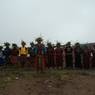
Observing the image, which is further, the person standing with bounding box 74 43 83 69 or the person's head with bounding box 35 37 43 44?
the person standing with bounding box 74 43 83 69

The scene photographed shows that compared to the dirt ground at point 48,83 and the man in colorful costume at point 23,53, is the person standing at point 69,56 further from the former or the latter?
the dirt ground at point 48,83

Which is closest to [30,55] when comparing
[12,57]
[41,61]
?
[12,57]

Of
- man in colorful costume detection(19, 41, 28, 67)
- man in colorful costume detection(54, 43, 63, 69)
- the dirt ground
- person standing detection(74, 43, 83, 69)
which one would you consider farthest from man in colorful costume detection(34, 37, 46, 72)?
person standing detection(74, 43, 83, 69)

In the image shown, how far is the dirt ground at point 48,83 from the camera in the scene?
1580 cm

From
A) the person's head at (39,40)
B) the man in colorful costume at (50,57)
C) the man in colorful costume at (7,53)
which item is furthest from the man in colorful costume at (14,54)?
the person's head at (39,40)

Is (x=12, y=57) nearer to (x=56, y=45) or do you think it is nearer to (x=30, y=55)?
(x=30, y=55)

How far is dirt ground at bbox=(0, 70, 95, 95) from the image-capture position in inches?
622

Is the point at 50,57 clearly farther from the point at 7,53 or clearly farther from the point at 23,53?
the point at 7,53

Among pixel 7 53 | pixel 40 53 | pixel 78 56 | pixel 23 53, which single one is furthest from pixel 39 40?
pixel 7 53

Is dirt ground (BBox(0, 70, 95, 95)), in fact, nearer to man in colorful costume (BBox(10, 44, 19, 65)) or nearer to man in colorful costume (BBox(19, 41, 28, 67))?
man in colorful costume (BBox(19, 41, 28, 67))

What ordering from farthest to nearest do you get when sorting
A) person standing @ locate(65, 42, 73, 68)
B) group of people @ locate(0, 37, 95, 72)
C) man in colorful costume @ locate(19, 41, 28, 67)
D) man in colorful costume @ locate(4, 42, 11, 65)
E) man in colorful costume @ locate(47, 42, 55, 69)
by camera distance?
1. man in colorful costume @ locate(4, 42, 11, 65)
2. man in colorful costume @ locate(47, 42, 55, 69)
3. person standing @ locate(65, 42, 73, 68)
4. man in colorful costume @ locate(19, 41, 28, 67)
5. group of people @ locate(0, 37, 95, 72)

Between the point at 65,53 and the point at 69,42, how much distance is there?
72cm

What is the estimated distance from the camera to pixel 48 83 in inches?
656

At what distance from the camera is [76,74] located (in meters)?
18.2
